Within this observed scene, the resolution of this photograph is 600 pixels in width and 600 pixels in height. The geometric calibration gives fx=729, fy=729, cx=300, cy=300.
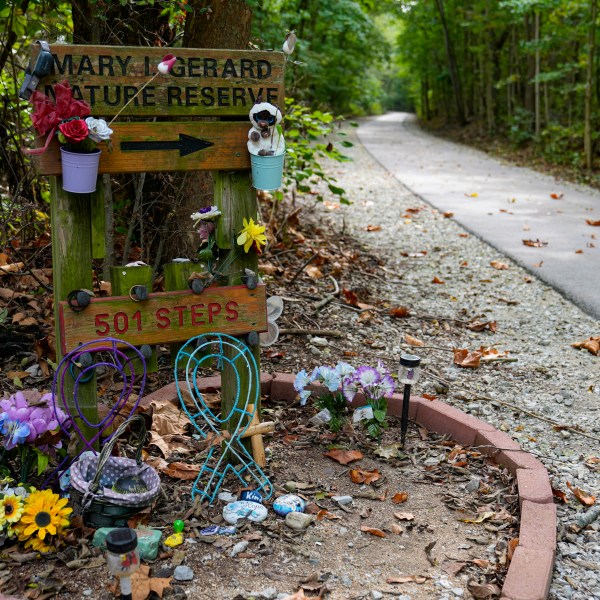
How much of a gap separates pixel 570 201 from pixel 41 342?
9.72m

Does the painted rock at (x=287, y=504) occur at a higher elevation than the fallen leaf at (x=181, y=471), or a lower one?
lower

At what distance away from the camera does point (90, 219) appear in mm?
2867

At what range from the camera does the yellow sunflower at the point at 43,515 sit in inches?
101

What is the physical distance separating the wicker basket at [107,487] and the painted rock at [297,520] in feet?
1.73

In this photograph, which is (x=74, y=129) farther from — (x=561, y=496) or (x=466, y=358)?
(x=466, y=358)

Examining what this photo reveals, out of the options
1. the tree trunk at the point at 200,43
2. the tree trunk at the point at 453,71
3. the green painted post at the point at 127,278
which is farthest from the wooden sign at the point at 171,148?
the tree trunk at the point at 453,71

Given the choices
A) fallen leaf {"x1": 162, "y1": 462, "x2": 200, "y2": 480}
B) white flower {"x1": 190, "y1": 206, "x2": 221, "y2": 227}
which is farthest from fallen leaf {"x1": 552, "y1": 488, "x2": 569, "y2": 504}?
white flower {"x1": 190, "y1": 206, "x2": 221, "y2": 227}

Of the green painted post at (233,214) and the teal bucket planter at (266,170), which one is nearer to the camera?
the teal bucket planter at (266,170)

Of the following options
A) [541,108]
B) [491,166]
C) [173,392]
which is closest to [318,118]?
[173,392]

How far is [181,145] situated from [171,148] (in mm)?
44

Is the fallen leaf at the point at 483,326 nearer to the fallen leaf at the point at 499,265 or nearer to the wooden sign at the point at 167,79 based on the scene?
the fallen leaf at the point at 499,265

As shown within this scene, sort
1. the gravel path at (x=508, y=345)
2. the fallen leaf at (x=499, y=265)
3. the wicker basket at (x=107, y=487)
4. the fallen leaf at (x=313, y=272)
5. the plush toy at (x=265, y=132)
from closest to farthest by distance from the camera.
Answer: the wicker basket at (x=107, y=487) → the plush toy at (x=265, y=132) → the gravel path at (x=508, y=345) → the fallen leaf at (x=313, y=272) → the fallen leaf at (x=499, y=265)

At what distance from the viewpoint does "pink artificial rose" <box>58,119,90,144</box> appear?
2557 mm

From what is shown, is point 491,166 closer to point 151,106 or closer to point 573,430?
point 573,430
